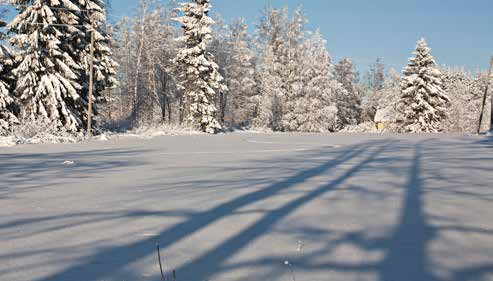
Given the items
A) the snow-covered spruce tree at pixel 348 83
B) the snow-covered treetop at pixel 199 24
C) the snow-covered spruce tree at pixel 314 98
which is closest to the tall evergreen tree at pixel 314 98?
the snow-covered spruce tree at pixel 314 98

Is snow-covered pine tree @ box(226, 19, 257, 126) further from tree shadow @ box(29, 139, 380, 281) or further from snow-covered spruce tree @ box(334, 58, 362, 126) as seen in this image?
tree shadow @ box(29, 139, 380, 281)

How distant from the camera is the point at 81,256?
201 cm

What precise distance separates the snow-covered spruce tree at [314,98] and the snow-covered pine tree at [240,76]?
497 cm

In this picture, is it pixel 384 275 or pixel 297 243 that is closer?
pixel 384 275

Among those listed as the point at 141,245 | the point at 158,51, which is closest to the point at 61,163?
the point at 141,245

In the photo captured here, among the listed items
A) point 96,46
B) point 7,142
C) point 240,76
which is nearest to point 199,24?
point 96,46

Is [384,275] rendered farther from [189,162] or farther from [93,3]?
[93,3]

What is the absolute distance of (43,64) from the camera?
16109 millimetres

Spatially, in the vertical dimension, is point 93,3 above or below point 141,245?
above

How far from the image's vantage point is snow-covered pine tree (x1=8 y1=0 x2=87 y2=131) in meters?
15.7

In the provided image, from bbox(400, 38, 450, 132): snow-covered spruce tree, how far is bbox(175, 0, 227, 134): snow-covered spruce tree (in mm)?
15980

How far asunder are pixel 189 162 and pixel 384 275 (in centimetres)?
499

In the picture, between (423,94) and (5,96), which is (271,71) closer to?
(423,94)

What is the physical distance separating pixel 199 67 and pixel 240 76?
480 inches
